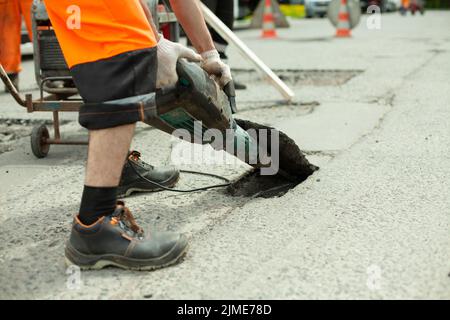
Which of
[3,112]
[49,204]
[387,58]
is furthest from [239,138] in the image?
[387,58]

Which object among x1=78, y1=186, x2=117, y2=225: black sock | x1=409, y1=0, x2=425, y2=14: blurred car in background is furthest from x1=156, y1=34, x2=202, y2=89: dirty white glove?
x1=409, y1=0, x2=425, y2=14: blurred car in background

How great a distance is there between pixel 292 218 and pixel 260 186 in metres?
0.63

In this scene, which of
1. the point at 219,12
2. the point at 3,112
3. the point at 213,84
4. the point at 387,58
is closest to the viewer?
the point at 213,84

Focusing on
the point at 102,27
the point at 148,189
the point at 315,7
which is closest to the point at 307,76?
the point at 148,189

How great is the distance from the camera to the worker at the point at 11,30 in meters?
5.78

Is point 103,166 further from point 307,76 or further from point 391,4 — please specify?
point 391,4

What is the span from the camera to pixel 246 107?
17.6ft

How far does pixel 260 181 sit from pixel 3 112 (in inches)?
109

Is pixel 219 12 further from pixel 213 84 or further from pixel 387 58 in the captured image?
pixel 213 84

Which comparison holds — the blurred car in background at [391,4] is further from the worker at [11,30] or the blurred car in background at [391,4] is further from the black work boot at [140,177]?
the black work boot at [140,177]

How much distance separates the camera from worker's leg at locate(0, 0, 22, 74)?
578 centimetres

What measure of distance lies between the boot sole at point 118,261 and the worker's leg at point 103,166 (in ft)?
0.41

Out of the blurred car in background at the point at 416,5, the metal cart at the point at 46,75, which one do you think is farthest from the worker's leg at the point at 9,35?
the blurred car in background at the point at 416,5

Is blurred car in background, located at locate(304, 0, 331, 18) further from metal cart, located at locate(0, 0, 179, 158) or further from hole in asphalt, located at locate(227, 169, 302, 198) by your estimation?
hole in asphalt, located at locate(227, 169, 302, 198)
